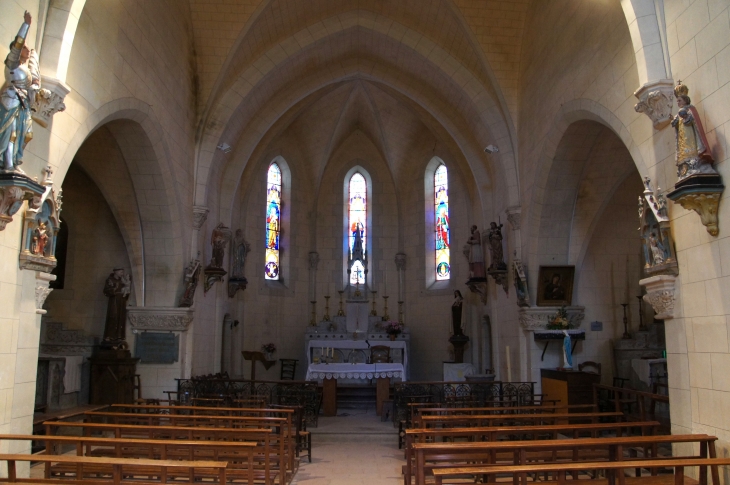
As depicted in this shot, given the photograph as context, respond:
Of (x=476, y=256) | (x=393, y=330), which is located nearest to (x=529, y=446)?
(x=476, y=256)

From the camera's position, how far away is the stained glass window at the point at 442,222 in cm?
2069

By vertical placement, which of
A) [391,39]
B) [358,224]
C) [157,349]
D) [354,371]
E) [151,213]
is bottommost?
[354,371]

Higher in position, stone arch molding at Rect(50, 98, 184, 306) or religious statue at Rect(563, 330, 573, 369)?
Result: stone arch molding at Rect(50, 98, 184, 306)

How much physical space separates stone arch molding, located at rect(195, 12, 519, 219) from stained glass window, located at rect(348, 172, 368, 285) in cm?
604

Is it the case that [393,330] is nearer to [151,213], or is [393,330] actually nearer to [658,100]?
[151,213]

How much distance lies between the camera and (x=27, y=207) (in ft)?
23.7

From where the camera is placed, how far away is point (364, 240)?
72.1ft

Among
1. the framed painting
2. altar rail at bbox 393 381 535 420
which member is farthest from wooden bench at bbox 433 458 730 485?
the framed painting

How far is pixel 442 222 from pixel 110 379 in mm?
11966

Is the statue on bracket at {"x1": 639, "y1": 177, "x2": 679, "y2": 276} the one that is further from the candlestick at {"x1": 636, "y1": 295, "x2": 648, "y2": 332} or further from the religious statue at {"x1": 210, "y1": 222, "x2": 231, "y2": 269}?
the religious statue at {"x1": 210, "y1": 222, "x2": 231, "y2": 269}

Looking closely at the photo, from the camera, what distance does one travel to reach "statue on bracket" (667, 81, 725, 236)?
20.9ft

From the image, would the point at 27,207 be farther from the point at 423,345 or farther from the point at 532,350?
the point at 423,345

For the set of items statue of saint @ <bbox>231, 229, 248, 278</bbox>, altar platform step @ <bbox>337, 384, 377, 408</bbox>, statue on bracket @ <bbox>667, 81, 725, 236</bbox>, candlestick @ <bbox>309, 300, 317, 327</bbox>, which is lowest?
altar platform step @ <bbox>337, 384, 377, 408</bbox>

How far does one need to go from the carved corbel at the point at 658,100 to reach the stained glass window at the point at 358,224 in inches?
558
